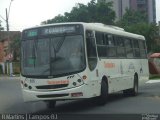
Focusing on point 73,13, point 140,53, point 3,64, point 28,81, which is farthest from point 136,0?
point 28,81

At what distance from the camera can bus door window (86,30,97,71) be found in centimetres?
1809

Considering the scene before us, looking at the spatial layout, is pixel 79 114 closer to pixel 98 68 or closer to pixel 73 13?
pixel 98 68

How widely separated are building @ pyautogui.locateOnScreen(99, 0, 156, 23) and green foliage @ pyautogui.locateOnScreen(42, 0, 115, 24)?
50.5m

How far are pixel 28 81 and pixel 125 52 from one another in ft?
22.4

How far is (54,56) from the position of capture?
17562mm

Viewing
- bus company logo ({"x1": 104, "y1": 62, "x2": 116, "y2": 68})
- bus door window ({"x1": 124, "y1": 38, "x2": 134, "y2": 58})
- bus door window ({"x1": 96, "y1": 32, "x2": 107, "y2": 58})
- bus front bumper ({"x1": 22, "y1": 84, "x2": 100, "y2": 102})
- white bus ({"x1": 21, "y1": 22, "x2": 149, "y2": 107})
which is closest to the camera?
bus front bumper ({"x1": 22, "y1": 84, "x2": 100, "y2": 102})

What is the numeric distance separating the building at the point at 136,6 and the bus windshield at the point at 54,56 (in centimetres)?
13237

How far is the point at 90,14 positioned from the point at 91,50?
80.8 meters

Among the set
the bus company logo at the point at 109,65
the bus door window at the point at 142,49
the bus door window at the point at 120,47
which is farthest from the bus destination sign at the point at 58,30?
Result: the bus door window at the point at 142,49

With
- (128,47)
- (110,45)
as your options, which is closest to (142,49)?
(128,47)

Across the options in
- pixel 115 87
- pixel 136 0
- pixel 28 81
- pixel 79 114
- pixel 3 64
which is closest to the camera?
pixel 79 114

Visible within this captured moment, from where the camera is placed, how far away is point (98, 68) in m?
19.0

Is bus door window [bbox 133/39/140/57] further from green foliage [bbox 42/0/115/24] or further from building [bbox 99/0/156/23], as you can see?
building [bbox 99/0/156/23]

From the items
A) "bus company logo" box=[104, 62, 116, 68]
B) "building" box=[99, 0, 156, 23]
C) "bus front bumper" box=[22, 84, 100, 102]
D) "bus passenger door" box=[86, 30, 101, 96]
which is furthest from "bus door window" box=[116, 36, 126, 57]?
"building" box=[99, 0, 156, 23]
